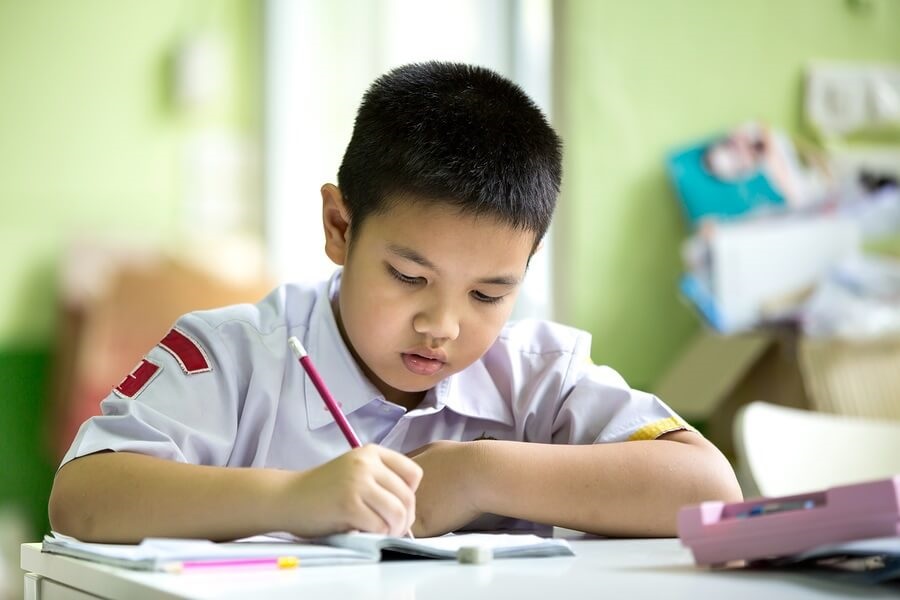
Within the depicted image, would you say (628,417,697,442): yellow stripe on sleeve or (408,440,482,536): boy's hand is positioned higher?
(628,417,697,442): yellow stripe on sleeve

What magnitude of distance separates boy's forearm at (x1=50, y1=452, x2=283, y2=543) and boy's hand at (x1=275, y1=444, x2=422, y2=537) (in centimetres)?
3

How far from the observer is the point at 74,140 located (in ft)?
11.4

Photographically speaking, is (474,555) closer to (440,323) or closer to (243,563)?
(243,563)

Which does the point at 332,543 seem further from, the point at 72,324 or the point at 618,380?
the point at 72,324

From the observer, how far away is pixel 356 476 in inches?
33.9

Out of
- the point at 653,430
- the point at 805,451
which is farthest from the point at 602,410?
the point at 805,451

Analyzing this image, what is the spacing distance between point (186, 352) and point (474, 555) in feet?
1.50

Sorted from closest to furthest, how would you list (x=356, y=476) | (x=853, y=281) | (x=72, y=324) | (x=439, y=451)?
(x=356, y=476), (x=439, y=451), (x=853, y=281), (x=72, y=324)

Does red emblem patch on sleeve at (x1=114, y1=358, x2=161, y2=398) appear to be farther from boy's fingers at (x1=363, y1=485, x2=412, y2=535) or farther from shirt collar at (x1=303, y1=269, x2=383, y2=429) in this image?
boy's fingers at (x1=363, y1=485, x2=412, y2=535)

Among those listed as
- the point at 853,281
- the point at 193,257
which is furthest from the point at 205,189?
the point at 853,281

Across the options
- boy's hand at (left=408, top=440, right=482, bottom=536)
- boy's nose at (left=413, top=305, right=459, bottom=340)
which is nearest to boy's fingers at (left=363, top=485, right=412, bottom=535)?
boy's hand at (left=408, top=440, right=482, bottom=536)

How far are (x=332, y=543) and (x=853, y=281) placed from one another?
8.09 feet

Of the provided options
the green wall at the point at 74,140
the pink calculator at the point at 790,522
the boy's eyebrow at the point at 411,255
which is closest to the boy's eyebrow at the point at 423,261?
the boy's eyebrow at the point at 411,255

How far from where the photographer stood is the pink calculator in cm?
72
